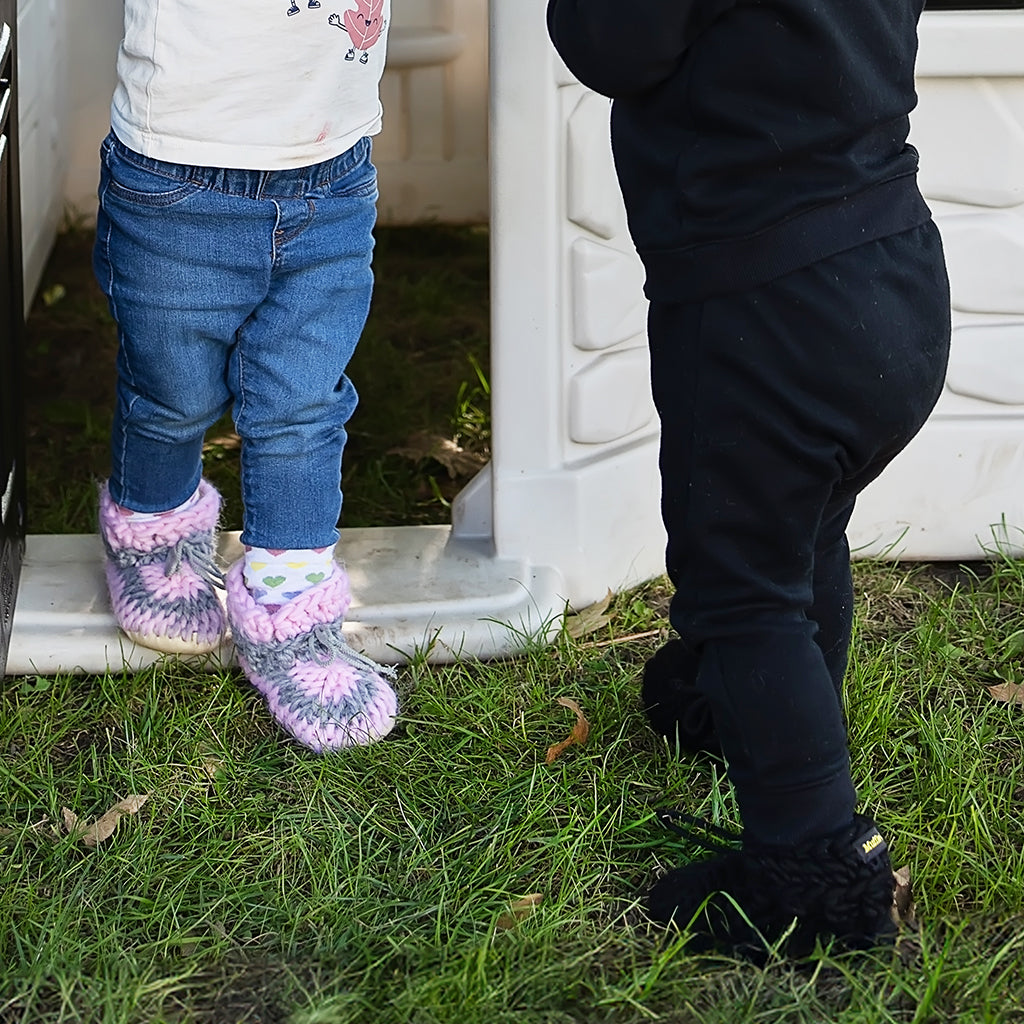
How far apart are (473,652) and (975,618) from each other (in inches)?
31.7

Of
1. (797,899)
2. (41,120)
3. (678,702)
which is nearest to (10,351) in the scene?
(678,702)

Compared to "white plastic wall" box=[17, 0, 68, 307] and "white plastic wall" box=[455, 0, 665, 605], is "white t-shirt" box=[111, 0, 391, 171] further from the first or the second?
"white plastic wall" box=[17, 0, 68, 307]

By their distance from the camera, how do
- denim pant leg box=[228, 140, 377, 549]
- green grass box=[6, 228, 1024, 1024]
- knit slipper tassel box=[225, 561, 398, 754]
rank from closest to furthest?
green grass box=[6, 228, 1024, 1024], denim pant leg box=[228, 140, 377, 549], knit slipper tassel box=[225, 561, 398, 754]

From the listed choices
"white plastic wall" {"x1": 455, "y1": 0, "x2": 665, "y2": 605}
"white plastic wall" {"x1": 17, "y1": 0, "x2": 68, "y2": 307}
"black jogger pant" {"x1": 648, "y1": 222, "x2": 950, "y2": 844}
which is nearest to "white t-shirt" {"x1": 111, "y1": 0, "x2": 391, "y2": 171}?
Answer: "white plastic wall" {"x1": 455, "y1": 0, "x2": 665, "y2": 605}

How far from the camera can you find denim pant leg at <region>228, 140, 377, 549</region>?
6.31 ft

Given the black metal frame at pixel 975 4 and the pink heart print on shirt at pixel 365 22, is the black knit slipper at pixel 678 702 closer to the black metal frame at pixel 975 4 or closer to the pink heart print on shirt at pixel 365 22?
the pink heart print on shirt at pixel 365 22

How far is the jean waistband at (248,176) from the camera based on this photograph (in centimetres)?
182

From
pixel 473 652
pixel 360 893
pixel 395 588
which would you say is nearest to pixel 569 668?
pixel 473 652

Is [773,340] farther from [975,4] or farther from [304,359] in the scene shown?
[975,4]

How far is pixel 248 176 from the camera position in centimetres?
184

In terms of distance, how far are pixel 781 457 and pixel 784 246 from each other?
21 cm

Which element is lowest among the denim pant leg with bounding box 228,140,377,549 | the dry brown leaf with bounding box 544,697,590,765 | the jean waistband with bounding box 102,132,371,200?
the dry brown leaf with bounding box 544,697,590,765

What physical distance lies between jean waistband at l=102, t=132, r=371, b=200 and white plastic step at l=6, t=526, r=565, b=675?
0.69 metres

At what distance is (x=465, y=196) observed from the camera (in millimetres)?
4387
